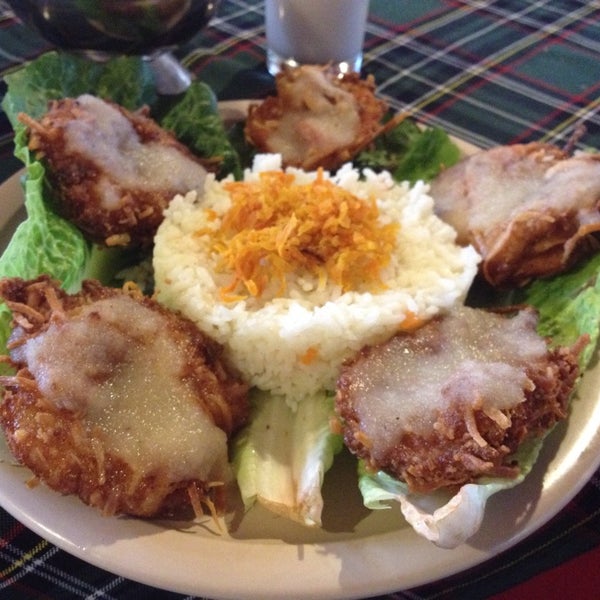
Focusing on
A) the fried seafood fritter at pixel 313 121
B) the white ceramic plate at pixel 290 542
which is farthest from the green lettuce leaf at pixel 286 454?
the fried seafood fritter at pixel 313 121

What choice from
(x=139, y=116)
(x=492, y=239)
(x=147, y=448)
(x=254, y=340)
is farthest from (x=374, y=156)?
(x=147, y=448)

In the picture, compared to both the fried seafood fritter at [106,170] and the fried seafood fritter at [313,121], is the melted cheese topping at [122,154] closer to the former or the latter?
the fried seafood fritter at [106,170]

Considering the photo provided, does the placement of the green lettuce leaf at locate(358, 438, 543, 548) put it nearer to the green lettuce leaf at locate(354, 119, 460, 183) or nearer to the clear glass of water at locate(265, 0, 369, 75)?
the green lettuce leaf at locate(354, 119, 460, 183)

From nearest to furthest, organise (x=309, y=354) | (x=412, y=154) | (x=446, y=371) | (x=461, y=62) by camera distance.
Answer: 1. (x=446, y=371)
2. (x=309, y=354)
3. (x=412, y=154)
4. (x=461, y=62)

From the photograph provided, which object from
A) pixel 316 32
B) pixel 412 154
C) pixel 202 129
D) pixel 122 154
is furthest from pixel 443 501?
pixel 316 32

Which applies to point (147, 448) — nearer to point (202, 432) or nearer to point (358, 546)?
point (202, 432)

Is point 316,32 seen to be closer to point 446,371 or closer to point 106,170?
point 106,170
